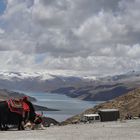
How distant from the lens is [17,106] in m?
29.0

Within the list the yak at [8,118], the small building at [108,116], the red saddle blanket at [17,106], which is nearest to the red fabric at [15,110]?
the red saddle blanket at [17,106]

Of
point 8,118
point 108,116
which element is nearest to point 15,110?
point 8,118

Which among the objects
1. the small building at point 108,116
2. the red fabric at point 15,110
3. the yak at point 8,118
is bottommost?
the yak at point 8,118

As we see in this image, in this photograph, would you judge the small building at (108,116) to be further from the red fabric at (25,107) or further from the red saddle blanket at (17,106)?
the red saddle blanket at (17,106)

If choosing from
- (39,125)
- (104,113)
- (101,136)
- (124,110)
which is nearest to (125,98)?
(124,110)

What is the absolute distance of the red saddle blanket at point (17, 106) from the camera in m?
28.8

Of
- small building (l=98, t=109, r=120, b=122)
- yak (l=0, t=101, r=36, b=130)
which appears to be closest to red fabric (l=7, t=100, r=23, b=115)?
yak (l=0, t=101, r=36, b=130)

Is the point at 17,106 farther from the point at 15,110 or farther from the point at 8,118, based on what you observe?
the point at 8,118

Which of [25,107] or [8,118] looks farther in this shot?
[25,107]

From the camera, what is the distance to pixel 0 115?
1119 inches

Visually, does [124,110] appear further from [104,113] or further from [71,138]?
[71,138]

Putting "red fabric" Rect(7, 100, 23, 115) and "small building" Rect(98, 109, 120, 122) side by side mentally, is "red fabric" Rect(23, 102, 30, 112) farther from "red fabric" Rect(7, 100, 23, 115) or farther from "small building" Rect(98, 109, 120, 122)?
"small building" Rect(98, 109, 120, 122)

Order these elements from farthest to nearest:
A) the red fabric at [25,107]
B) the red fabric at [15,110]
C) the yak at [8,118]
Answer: the red fabric at [25,107] → the red fabric at [15,110] → the yak at [8,118]

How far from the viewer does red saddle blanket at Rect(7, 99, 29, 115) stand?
94.5 feet
